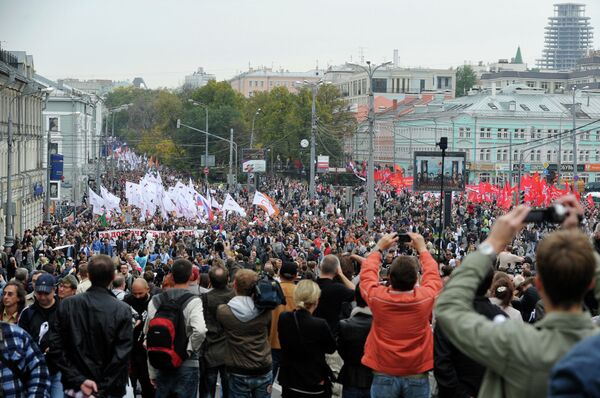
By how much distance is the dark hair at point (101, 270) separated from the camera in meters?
7.27

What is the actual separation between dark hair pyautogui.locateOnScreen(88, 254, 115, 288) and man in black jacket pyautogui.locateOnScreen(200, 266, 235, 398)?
1886 mm

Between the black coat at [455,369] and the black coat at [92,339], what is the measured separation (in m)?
1.85

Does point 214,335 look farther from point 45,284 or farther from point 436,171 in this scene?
point 436,171

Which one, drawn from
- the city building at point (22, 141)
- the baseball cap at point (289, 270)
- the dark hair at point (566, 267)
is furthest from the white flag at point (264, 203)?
the dark hair at point (566, 267)

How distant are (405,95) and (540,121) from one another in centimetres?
4628

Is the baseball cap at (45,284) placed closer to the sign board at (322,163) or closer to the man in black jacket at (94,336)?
the man in black jacket at (94,336)

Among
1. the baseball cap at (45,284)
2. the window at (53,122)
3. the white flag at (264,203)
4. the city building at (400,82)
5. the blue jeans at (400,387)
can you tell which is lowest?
the white flag at (264,203)

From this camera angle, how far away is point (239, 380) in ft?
28.6

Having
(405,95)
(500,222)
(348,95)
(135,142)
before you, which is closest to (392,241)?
(500,222)

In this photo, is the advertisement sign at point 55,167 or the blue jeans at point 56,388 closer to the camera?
the blue jeans at point 56,388

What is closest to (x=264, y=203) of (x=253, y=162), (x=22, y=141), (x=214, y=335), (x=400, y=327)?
(x=22, y=141)

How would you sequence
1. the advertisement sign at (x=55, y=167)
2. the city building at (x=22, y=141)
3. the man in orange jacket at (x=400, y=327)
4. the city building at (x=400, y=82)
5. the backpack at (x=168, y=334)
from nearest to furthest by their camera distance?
the man in orange jacket at (x=400, y=327)
the backpack at (x=168, y=334)
the city building at (x=22, y=141)
the advertisement sign at (x=55, y=167)
the city building at (x=400, y=82)

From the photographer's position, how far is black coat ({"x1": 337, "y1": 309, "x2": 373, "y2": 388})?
8.27 meters

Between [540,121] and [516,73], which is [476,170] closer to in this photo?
[540,121]
